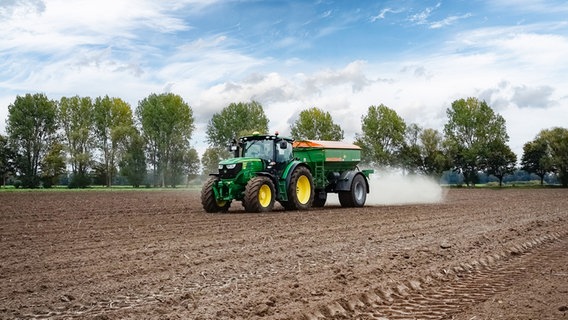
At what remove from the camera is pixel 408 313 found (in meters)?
6.31

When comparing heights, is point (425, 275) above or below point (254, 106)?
below

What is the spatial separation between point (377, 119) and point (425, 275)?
66.9m

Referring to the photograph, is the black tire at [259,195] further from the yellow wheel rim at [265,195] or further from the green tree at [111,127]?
the green tree at [111,127]

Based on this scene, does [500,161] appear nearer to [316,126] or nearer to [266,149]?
[316,126]

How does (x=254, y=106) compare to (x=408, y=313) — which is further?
(x=254, y=106)

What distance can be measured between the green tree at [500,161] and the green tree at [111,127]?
152 ft

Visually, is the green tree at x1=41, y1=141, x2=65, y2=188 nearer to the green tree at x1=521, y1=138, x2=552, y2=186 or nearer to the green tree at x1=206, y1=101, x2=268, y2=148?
the green tree at x1=206, y1=101, x2=268, y2=148

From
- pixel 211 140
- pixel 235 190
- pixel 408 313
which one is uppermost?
pixel 211 140

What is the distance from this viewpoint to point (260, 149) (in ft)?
64.7

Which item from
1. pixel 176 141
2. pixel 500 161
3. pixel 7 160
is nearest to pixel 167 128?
pixel 176 141

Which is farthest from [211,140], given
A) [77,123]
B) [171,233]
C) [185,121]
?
[171,233]

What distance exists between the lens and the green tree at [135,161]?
2675 inches

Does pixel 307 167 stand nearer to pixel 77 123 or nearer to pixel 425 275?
pixel 425 275

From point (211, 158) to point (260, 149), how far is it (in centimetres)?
5301
